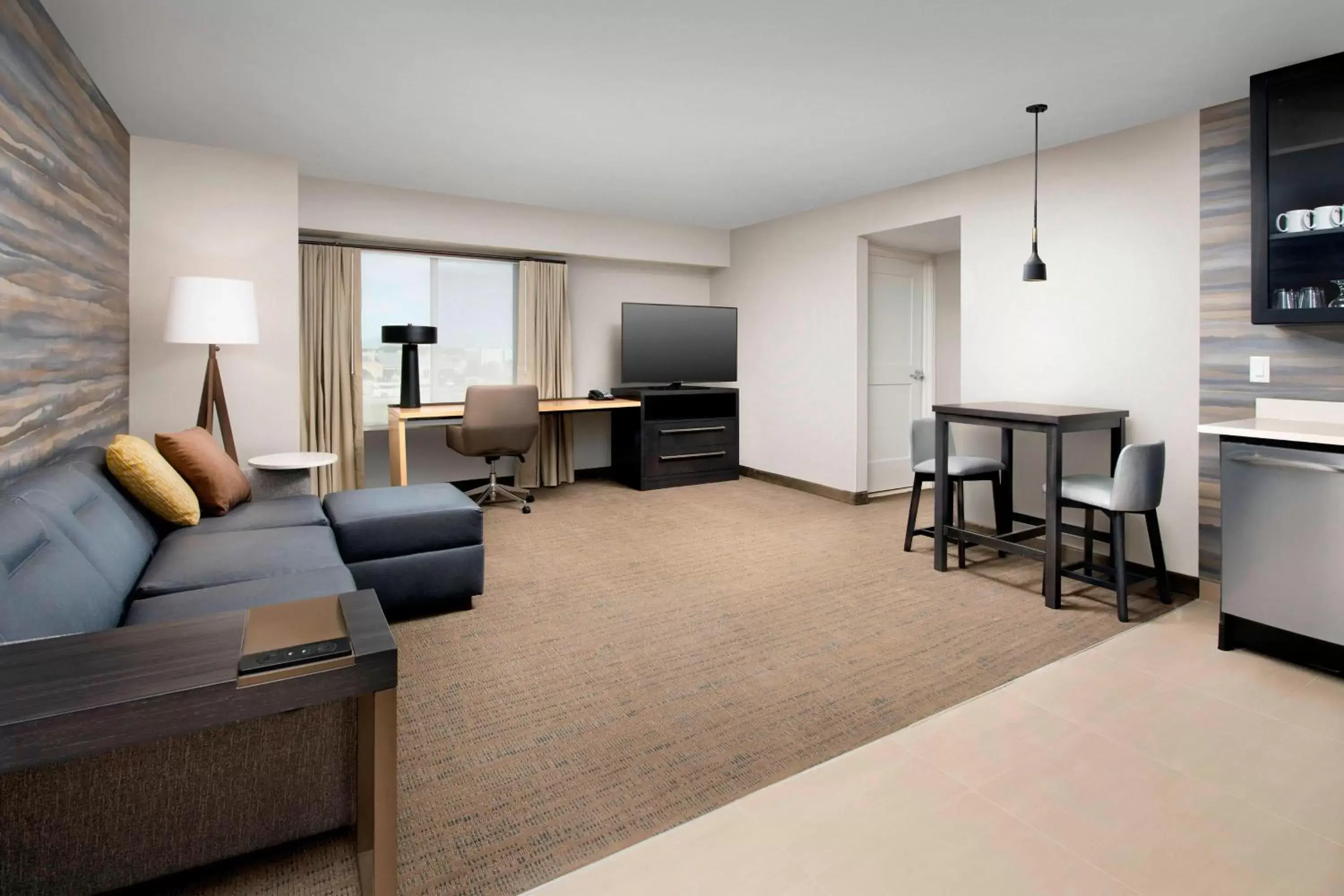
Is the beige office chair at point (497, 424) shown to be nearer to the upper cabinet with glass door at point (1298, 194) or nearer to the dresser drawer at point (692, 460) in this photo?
the dresser drawer at point (692, 460)

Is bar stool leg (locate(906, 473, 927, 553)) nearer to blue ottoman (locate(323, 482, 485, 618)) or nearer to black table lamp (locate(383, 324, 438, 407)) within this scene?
blue ottoman (locate(323, 482, 485, 618))

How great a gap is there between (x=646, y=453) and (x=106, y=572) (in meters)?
4.28

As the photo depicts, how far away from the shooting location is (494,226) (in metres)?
5.57

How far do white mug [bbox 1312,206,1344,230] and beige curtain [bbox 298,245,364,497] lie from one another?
218 inches

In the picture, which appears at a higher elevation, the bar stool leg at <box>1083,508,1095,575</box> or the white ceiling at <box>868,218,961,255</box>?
the white ceiling at <box>868,218,961,255</box>

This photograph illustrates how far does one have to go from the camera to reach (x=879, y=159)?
14.0ft

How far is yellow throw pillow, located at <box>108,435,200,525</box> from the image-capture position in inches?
103

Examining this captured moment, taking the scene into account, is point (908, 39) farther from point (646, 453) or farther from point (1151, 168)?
point (646, 453)

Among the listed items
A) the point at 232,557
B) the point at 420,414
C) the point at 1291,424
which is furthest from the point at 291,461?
the point at 1291,424

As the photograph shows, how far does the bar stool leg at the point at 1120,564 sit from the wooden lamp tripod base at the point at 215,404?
446 centimetres

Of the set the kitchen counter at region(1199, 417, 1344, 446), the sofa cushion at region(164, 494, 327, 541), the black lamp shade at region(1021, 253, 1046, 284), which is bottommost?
the sofa cushion at region(164, 494, 327, 541)

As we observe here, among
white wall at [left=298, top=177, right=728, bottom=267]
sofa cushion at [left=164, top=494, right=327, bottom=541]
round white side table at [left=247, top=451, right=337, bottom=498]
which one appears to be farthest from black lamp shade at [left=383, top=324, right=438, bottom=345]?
sofa cushion at [left=164, top=494, right=327, bottom=541]

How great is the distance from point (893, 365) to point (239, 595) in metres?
5.09

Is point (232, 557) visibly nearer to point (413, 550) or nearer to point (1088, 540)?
point (413, 550)
